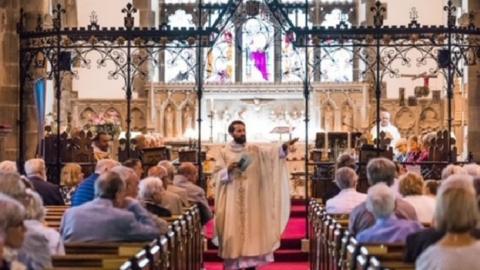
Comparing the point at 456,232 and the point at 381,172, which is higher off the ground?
the point at 381,172

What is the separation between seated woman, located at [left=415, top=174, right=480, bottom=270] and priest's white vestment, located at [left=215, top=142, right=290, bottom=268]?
264 inches

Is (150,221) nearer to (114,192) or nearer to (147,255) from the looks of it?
(114,192)

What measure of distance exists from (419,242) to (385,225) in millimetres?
1551

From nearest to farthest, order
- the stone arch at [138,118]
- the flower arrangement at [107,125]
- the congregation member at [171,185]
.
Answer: the congregation member at [171,185]
the flower arrangement at [107,125]
the stone arch at [138,118]

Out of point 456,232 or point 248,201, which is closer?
point 456,232

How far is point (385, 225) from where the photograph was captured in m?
7.64

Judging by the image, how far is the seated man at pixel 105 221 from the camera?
7.80 metres

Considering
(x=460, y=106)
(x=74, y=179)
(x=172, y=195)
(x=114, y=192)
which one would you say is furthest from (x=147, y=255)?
(x=460, y=106)

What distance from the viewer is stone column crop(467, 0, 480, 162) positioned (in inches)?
702

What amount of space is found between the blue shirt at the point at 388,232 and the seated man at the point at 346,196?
2635mm

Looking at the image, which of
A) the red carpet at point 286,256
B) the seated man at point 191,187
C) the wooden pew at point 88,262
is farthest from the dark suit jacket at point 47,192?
the wooden pew at point 88,262

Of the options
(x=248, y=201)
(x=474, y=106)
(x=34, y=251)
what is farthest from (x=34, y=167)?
(x=474, y=106)

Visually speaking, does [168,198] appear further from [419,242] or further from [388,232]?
[419,242]

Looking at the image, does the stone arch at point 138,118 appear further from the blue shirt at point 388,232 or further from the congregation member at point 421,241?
the congregation member at point 421,241
